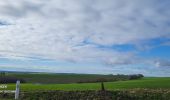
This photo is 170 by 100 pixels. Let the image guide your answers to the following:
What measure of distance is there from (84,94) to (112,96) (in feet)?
8.52

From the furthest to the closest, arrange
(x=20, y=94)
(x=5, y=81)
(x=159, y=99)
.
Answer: (x=5, y=81), (x=20, y=94), (x=159, y=99)

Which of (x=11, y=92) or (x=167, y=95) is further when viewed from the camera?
(x=11, y=92)

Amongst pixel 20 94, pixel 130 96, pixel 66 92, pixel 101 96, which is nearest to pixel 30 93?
pixel 20 94

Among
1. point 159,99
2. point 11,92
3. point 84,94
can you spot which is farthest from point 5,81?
point 159,99

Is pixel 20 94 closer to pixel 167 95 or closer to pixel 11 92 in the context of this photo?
pixel 11 92

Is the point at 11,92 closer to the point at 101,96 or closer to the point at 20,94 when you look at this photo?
the point at 20,94

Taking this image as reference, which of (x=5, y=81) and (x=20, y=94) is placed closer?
(x=20, y=94)

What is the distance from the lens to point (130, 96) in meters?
33.1

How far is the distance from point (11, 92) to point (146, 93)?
41.6 feet

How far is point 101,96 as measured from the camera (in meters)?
33.4

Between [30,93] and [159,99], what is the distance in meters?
11.9

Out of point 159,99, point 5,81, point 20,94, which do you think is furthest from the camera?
point 5,81

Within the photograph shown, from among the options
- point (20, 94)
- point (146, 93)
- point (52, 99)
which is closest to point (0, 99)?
point (20, 94)

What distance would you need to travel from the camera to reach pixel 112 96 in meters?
33.4
